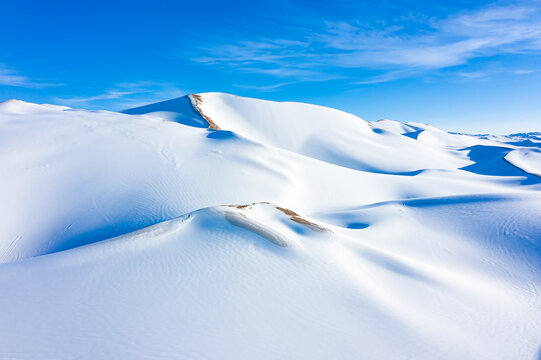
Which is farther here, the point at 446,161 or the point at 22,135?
the point at 446,161

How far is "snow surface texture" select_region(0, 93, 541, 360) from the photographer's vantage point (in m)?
4.11

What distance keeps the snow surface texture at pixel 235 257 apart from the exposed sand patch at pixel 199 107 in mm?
8326

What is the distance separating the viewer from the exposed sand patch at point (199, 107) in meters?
24.8

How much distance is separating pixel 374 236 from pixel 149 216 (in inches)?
281

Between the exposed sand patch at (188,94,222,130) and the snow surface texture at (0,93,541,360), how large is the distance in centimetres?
833

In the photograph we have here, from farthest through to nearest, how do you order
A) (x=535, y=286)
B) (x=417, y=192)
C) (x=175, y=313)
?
(x=417, y=192) < (x=535, y=286) < (x=175, y=313)

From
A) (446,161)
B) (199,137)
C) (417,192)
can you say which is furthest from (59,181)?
(446,161)

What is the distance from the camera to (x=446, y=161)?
34.5 m

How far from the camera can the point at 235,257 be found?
573 centimetres

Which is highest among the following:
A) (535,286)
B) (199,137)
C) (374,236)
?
(199,137)

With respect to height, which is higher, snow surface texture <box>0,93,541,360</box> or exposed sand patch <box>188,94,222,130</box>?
exposed sand patch <box>188,94,222,130</box>

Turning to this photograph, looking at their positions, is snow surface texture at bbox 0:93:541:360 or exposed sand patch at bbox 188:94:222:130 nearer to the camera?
snow surface texture at bbox 0:93:541:360

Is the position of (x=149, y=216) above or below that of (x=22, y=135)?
below

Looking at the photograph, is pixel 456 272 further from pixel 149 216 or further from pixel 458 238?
pixel 149 216
